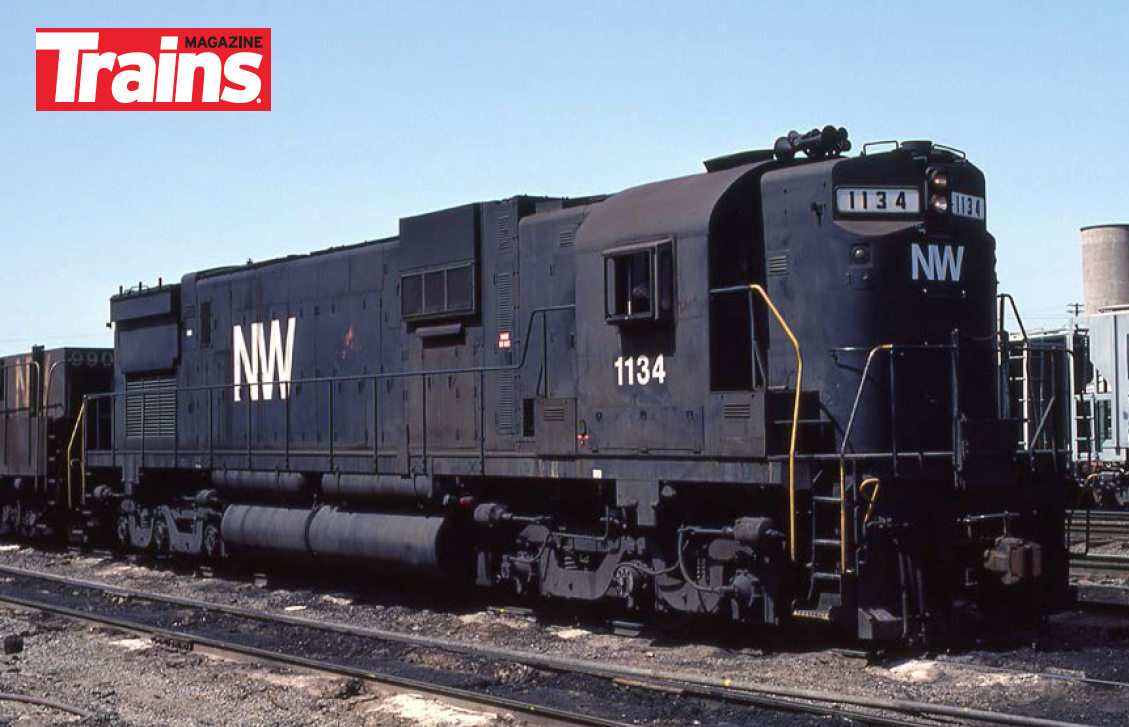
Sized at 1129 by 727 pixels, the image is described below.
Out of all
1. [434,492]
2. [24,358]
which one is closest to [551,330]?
[434,492]

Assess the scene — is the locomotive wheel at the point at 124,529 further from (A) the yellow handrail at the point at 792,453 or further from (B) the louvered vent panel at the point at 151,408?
(A) the yellow handrail at the point at 792,453

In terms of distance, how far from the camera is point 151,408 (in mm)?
18078

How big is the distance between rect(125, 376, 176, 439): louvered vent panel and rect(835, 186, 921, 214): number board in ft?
35.1

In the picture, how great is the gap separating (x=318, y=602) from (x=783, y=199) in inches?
282

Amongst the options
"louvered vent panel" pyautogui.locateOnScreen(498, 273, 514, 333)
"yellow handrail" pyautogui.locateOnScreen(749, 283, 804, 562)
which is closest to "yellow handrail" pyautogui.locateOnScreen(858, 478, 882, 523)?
"yellow handrail" pyautogui.locateOnScreen(749, 283, 804, 562)

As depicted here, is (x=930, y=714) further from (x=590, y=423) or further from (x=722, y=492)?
(x=590, y=423)

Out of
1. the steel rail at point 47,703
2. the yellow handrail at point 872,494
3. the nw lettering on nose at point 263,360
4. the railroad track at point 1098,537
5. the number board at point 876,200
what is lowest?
the steel rail at point 47,703

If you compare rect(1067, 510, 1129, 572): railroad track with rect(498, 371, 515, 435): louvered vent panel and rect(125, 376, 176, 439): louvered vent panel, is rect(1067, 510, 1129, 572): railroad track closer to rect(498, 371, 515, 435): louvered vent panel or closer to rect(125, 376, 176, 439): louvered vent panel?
rect(498, 371, 515, 435): louvered vent panel

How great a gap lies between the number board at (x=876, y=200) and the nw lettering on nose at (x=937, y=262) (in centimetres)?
32

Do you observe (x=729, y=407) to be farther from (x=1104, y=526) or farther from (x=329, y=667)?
(x=1104, y=526)

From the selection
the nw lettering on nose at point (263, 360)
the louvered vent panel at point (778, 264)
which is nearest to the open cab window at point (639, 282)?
the louvered vent panel at point (778, 264)

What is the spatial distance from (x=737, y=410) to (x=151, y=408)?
11067 millimetres

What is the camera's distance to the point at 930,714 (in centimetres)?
761

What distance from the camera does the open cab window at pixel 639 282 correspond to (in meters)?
10.2
